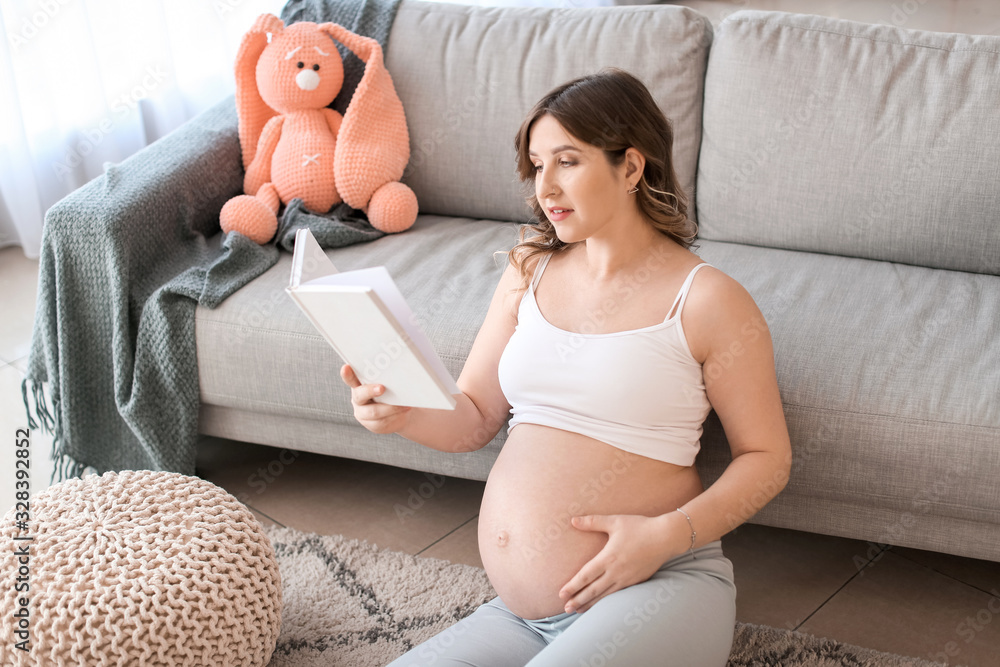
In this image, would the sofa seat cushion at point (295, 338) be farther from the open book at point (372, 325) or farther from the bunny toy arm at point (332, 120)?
the open book at point (372, 325)

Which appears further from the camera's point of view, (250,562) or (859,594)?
(859,594)

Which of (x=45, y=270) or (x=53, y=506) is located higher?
(x=45, y=270)

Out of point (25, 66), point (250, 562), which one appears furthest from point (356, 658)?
point (25, 66)

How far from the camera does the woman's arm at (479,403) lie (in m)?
1.39

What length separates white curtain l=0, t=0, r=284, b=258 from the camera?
289 centimetres

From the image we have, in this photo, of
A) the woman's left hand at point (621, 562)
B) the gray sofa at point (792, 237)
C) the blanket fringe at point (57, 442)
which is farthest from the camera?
the blanket fringe at point (57, 442)

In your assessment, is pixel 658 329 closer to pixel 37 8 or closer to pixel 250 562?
pixel 250 562

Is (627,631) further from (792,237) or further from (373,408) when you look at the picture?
(792,237)

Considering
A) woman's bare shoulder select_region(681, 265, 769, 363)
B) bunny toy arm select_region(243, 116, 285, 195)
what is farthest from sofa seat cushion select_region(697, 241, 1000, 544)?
bunny toy arm select_region(243, 116, 285, 195)

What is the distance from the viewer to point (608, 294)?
1326mm

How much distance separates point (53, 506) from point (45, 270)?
0.64 meters

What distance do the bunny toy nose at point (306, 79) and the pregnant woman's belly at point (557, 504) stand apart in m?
1.14

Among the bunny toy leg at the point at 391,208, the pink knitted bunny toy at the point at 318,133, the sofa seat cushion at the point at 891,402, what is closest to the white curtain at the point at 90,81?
the pink knitted bunny toy at the point at 318,133

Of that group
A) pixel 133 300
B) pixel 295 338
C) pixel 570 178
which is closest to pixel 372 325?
pixel 570 178
